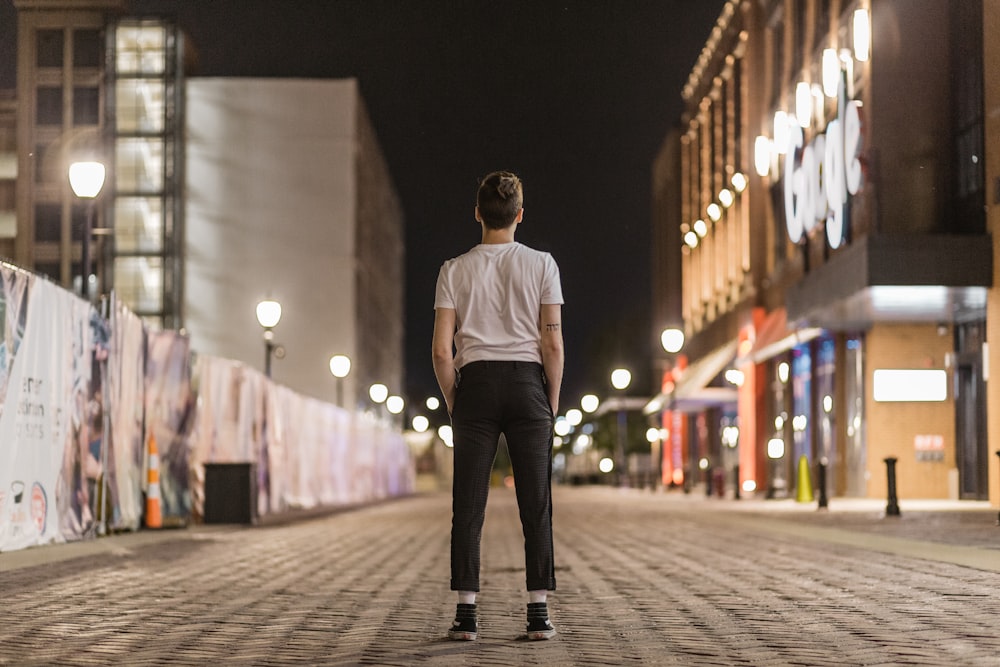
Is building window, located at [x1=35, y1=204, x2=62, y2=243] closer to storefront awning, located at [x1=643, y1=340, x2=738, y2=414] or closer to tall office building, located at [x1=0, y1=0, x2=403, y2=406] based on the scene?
tall office building, located at [x1=0, y1=0, x2=403, y2=406]

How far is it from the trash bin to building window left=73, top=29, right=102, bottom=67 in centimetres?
5630

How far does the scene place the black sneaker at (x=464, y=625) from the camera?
6.92 meters

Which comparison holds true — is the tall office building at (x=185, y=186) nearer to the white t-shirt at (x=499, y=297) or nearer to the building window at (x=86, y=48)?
the building window at (x=86, y=48)

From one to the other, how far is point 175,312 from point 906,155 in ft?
158

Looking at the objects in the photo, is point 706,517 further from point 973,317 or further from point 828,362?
point 828,362

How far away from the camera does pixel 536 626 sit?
695cm

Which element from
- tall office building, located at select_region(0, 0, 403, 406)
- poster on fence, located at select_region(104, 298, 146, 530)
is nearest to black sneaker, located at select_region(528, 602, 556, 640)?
poster on fence, located at select_region(104, 298, 146, 530)

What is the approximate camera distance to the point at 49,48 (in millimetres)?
75812

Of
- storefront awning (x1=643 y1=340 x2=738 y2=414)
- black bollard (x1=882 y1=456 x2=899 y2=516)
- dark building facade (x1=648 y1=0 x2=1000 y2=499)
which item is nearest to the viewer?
black bollard (x1=882 y1=456 x2=899 y2=516)

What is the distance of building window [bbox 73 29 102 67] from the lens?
75.0m

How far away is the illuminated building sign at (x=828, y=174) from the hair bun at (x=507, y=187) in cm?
2453

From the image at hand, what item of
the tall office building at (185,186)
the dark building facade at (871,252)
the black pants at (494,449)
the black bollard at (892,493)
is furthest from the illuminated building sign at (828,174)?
the tall office building at (185,186)

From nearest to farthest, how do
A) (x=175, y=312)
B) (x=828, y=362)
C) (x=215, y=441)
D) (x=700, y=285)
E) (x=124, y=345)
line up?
(x=124, y=345) → (x=215, y=441) → (x=828, y=362) → (x=700, y=285) → (x=175, y=312)

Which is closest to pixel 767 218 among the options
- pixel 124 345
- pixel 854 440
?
pixel 854 440
